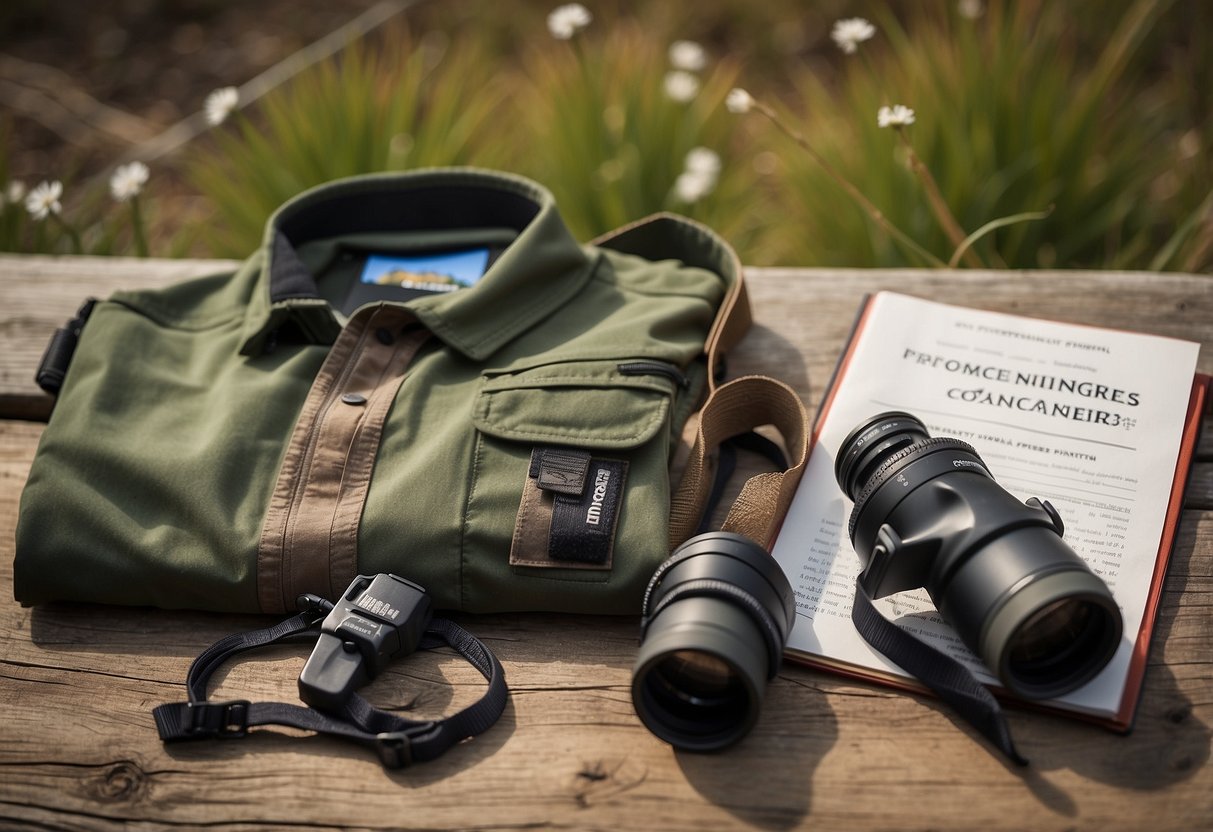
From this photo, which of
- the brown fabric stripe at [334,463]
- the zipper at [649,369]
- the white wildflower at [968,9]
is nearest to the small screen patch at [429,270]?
the brown fabric stripe at [334,463]

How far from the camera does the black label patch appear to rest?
1.47 meters

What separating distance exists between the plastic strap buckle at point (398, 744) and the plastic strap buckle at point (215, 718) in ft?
A: 0.70

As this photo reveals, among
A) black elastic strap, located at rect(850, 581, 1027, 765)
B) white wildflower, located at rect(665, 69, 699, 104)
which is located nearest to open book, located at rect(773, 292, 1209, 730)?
black elastic strap, located at rect(850, 581, 1027, 765)

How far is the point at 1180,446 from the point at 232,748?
5.26 ft

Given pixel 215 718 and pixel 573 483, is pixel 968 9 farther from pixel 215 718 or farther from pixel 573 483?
pixel 215 718

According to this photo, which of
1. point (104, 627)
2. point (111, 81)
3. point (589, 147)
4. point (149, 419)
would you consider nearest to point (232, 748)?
point (104, 627)

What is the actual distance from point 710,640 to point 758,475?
0.46 meters

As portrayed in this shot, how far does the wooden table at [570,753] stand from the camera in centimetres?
127

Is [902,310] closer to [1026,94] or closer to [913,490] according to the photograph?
[913,490]

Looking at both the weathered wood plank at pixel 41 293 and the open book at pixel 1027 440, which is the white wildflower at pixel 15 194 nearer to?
the weathered wood plank at pixel 41 293

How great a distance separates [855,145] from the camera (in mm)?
2785

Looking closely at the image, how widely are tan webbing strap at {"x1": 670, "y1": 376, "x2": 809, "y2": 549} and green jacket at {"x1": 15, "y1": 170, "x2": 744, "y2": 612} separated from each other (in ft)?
0.21

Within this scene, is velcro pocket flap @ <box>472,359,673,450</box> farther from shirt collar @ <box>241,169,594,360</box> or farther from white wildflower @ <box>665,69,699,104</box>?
white wildflower @ <box>665,69,699,104</box>

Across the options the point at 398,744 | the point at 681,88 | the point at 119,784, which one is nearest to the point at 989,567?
the point at 398,744
